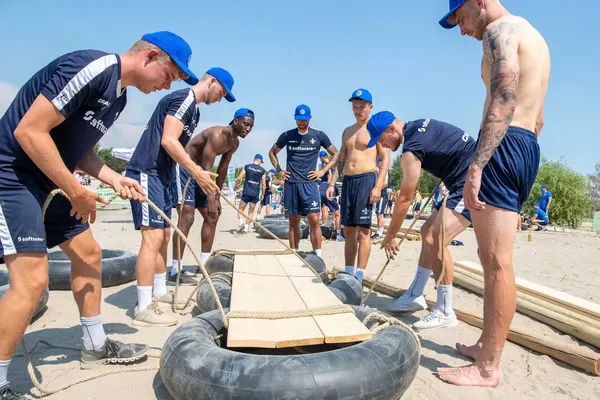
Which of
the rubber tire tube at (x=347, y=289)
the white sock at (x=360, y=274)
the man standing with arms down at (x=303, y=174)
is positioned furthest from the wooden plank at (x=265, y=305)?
the man standing with arms down at (x=303, y=174)

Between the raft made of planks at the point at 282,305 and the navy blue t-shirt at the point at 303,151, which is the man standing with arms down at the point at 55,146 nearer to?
the raft made of planks at the point at 282,305

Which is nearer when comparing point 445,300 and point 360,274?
point 445,300

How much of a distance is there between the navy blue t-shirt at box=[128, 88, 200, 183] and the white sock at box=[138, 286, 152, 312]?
0.96 meters

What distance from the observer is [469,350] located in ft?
10.1

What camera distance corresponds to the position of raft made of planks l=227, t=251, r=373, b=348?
7.51 feet

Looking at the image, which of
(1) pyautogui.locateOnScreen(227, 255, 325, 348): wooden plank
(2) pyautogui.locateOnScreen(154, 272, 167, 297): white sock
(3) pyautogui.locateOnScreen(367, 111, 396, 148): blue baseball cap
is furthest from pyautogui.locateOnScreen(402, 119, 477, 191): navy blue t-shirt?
(2) pyautogui.locateOnScreen(154, 272, 167, 297): white sock

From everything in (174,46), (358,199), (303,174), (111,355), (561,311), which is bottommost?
(111,355)

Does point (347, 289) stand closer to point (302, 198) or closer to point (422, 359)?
point (422, 359)

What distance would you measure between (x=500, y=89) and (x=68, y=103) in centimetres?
223

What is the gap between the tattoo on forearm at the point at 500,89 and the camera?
92.4 inches

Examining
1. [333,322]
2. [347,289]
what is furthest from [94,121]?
[347,289]

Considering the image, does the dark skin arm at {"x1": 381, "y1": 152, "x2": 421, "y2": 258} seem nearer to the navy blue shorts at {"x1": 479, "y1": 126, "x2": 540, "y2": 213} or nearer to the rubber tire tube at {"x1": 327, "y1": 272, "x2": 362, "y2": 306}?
the rubber tire tube at {"x1": 327, "y1": 272, "x2": 362, "y2": 306}

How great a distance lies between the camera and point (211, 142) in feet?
17.4

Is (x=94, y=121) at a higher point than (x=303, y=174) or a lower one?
higher
